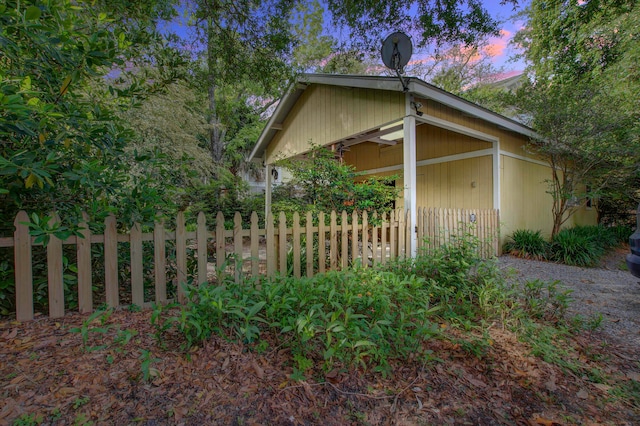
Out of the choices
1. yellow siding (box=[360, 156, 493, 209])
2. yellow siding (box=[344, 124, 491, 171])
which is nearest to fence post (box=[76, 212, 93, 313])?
yellow siding (box=[360, 156, 493, 209])

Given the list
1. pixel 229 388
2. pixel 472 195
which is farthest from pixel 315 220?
pixel 472 195

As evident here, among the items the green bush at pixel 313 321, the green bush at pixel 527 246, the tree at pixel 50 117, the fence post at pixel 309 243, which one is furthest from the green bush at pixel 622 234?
the tree at pixel 50 117

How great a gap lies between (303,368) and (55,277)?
238 centimetres

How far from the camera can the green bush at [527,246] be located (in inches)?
286

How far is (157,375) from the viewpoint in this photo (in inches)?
73.2

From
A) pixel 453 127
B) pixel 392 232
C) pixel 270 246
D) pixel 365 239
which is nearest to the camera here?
pixel 270 246

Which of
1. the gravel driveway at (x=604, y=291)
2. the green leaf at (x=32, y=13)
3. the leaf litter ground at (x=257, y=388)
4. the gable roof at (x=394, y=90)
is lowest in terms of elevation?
the gravel driveway at (x=604, y=291)

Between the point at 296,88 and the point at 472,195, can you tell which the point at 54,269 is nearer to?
the point at 296,88

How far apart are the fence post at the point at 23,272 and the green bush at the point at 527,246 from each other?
894cm

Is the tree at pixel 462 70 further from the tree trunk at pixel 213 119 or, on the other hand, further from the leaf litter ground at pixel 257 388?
the leaf litter ground at pixel 257 388

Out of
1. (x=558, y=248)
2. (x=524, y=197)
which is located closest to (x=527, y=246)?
(x=558, y=248)

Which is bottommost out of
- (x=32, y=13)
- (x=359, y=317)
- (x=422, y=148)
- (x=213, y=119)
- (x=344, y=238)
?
(x=359, y=317)

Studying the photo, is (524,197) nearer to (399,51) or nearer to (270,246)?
(399,51)

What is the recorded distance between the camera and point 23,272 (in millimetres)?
2580
